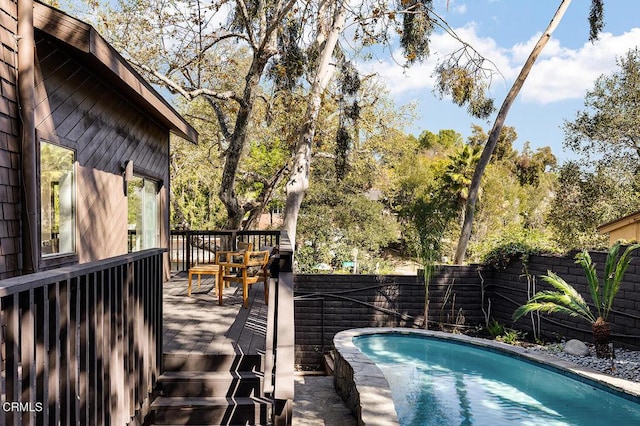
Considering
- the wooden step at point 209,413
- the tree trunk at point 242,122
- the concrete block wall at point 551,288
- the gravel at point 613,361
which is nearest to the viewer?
the wooden step at point 209,413

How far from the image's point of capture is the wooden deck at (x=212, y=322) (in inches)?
159

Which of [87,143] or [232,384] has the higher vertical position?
[87,143]

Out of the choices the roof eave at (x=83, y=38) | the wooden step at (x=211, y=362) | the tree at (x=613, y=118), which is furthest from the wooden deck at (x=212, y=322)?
the tree at (x=613, y=118)

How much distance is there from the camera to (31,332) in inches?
64.3

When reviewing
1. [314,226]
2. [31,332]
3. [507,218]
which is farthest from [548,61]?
[31,332]

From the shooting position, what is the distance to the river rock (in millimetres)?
6672

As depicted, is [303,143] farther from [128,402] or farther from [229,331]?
[128,402]

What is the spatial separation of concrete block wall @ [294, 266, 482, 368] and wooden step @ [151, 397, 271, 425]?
201 inches

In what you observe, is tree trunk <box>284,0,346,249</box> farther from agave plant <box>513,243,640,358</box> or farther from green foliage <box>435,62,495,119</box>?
agave plant <box>513,243,640,358</box>

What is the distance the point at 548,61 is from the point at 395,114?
2239 cm

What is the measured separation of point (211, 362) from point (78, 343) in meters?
1.86

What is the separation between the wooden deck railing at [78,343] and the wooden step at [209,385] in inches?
12.8

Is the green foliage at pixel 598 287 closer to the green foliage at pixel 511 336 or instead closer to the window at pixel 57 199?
the green foliage at pixel 511 336

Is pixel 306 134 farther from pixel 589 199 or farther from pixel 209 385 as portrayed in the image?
pixel 589 199
